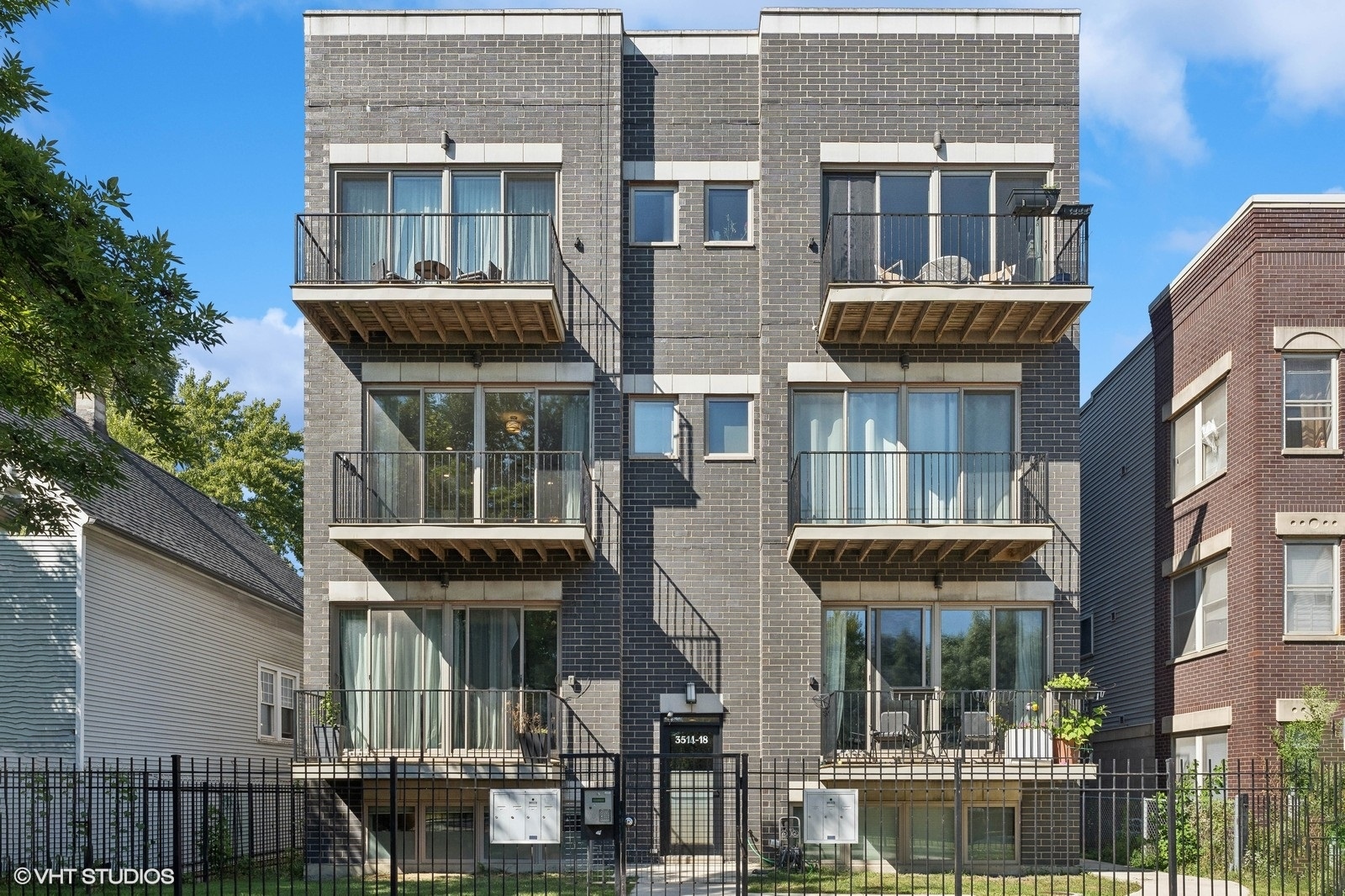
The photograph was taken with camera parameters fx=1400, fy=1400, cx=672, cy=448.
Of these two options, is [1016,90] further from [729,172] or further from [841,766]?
[841,766]

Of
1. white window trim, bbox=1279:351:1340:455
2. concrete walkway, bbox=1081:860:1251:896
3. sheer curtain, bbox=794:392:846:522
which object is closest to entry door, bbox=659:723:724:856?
sheer curtain, bbox=794:392:846:522

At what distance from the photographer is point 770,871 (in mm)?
20062

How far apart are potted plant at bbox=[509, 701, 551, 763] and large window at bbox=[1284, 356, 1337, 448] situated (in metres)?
12.3

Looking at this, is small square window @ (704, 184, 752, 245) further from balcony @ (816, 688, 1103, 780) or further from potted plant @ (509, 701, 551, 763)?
potted plant @ (509, 701, 551, 763)

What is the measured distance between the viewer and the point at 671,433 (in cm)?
2252

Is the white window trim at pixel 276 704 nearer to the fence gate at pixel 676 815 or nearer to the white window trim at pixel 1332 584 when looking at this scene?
the fence gate at pixel 676 815

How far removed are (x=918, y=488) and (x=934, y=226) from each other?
4.17 m

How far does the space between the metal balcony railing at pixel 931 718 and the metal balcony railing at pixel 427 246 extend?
8.07 meters

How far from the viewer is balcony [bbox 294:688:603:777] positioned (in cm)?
2083

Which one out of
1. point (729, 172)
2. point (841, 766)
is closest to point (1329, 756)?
point (841, 766)

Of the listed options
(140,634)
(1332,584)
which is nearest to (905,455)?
(1332,584)

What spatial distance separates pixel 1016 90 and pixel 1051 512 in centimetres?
680

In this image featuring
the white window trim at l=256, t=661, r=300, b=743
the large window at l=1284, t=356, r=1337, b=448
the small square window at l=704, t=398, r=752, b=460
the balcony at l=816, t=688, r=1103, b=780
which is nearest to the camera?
the balcony at l=816, t=688, r=1103, b=780

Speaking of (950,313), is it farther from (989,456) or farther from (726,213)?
(726,213)
